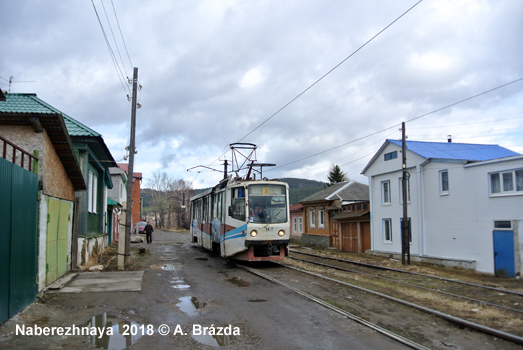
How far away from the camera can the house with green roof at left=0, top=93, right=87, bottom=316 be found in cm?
710

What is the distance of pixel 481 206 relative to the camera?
1881 centimetres

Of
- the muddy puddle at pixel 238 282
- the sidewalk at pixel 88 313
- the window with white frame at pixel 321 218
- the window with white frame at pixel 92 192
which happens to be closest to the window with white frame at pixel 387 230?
the window with white frame at pixel 321 218

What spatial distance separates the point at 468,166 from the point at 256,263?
1106cm

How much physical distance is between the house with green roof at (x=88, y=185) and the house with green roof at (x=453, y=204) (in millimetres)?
15064

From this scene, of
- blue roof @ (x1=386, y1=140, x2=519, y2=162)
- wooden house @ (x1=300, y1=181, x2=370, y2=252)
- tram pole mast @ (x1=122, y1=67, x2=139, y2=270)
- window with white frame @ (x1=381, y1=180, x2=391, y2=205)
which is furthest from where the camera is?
wooden house @ (x1=300, y1=181, x2=370, y2=252)

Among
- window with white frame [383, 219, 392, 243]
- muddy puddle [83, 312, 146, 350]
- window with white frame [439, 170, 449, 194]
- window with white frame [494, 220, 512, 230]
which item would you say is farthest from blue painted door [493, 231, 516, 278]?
muddy puddle [83, 312, 146, 350]

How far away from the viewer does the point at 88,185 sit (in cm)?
1702

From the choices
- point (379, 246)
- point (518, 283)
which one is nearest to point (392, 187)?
point (379, 246)

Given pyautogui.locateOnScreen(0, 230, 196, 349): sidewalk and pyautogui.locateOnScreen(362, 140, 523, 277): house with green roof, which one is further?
pyautogui.locateOnScreen(362, 140, 523, 277): house with green roof

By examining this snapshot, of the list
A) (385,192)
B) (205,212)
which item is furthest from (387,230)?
(205,212)

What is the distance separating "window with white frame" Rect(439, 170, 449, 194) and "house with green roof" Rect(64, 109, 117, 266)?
54.7 ft

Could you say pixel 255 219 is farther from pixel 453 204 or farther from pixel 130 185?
pixel 453 204

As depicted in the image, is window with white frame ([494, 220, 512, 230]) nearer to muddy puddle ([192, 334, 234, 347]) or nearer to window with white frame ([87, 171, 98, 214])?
muddy puddle ([192, 334, 234, 347])

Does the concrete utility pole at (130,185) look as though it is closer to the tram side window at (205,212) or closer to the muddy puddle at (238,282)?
the muddy puddle at (238,282)
